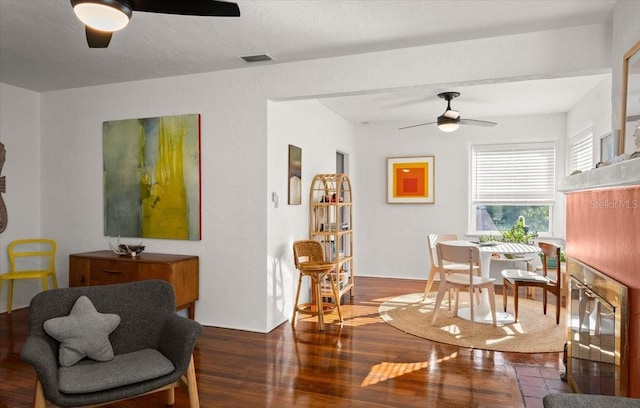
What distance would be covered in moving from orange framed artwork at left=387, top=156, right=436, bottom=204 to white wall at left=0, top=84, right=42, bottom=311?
191 inches

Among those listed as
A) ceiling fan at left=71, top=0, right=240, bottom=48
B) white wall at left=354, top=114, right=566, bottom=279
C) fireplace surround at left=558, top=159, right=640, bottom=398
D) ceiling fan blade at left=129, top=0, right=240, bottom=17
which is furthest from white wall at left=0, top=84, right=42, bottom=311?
fireplace surround at left=558, top=159, right=640, bottom=398

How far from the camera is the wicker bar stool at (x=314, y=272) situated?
13.5 ft

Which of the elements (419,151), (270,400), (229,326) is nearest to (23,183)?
(229,326)

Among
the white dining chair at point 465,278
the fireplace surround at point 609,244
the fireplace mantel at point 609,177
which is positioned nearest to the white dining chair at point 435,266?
the white dining chair at point 465,278

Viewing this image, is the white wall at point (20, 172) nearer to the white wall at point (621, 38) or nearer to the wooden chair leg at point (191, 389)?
the wooden chair leg at point (191, 389)

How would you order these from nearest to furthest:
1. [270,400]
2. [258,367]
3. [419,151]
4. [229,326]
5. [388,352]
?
[270,400], [258,367], [388,352], [229,326], [419,151]

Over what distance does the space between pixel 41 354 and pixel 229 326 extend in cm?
225

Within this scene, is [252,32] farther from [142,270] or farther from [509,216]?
[509,216]

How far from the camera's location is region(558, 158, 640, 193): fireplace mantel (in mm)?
1696

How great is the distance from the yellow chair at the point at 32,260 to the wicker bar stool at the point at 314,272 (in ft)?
8.86

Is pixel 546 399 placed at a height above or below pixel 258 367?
above

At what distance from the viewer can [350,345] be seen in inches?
144

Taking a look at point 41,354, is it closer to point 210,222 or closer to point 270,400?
point 270,400

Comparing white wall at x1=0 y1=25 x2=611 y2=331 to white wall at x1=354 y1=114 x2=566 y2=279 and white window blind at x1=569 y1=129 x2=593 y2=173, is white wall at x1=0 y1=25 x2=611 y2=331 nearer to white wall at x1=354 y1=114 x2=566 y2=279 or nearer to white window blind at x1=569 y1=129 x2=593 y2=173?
white window blind at x1=569 y1=129 x2=593 y2=173
